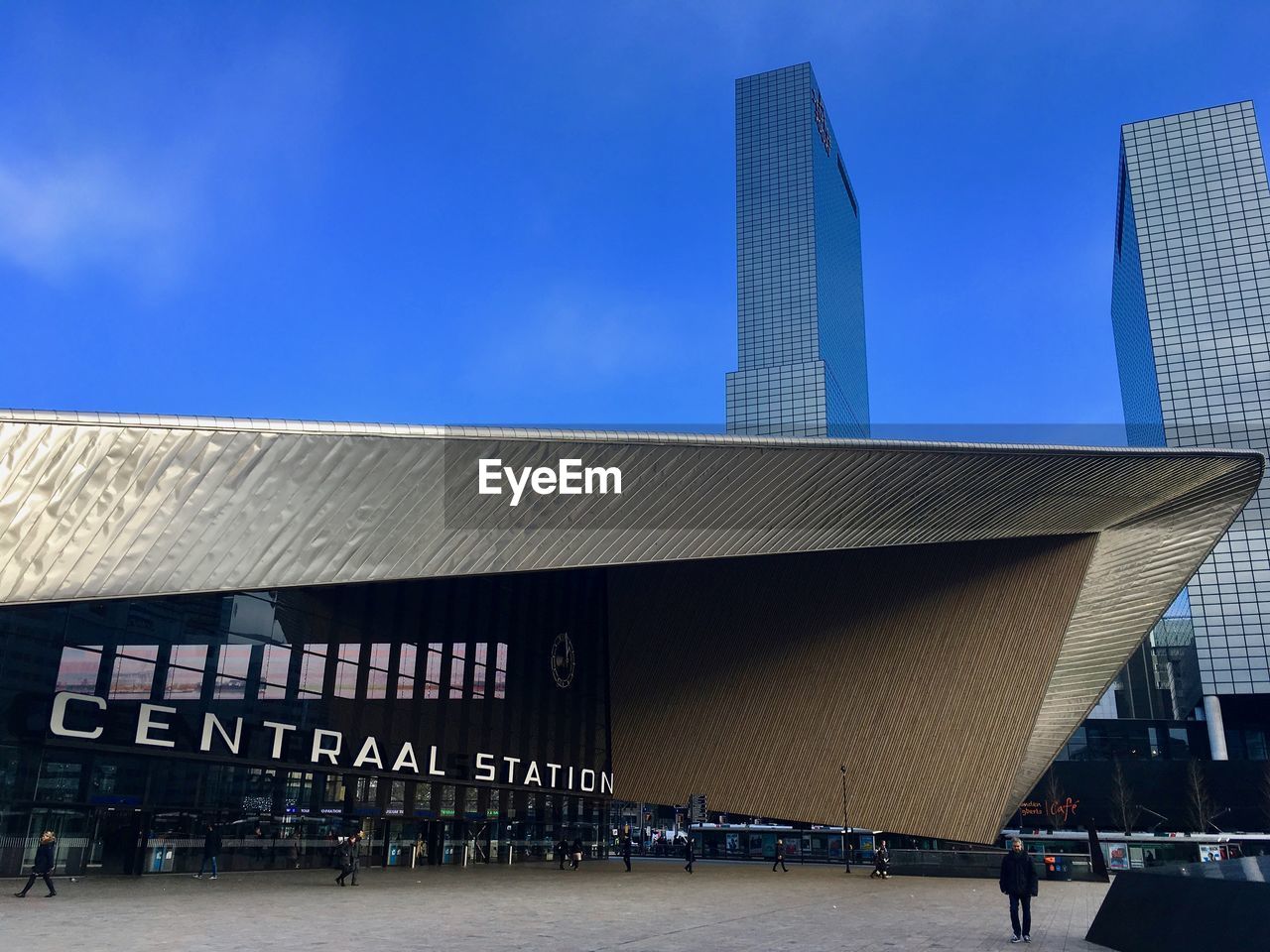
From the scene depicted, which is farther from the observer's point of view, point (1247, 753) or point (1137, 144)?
point (1137, 144)

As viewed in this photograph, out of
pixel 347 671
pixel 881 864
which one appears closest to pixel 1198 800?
pixel 881 864

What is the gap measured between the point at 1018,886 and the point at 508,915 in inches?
312

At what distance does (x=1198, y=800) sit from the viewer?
6688 cm

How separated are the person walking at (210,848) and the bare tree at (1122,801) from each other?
202 feet

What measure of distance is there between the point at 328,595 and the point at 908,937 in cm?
1956

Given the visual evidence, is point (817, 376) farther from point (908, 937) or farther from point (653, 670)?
point (908, 937)

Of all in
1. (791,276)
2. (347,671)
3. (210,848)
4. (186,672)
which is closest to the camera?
(210,848)

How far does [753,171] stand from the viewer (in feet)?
535

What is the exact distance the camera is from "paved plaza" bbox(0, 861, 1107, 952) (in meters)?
12.5

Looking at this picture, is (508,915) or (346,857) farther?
(346,857)

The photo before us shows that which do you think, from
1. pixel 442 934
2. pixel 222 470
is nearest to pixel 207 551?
pixel 222 470

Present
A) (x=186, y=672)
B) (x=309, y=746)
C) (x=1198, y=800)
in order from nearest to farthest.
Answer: (x=186, y=672), (x=309, y=746), (x=1198, y=800)

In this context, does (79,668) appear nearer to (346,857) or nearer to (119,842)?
(119,842)
